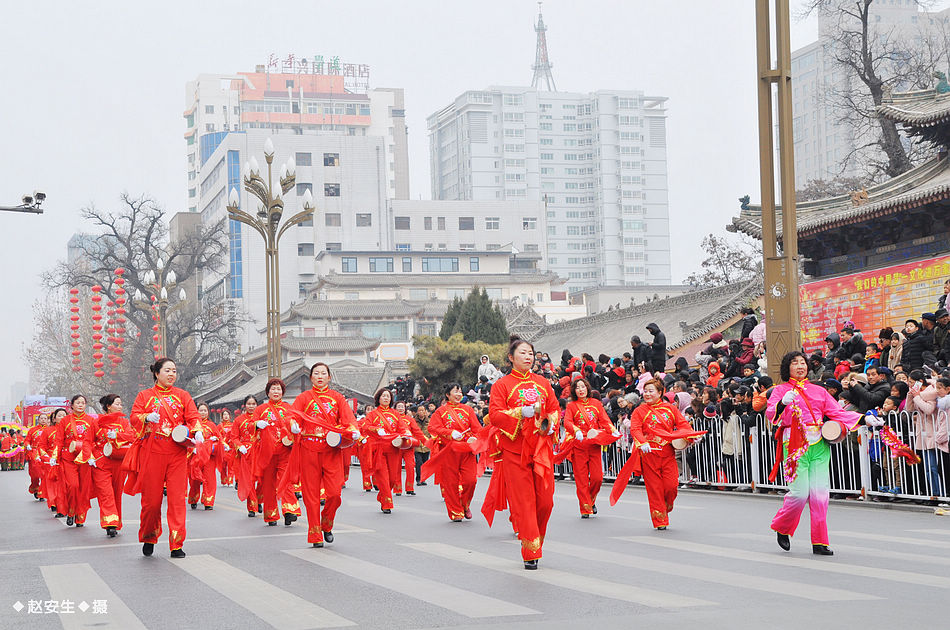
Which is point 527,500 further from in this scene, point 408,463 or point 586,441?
point 408,463

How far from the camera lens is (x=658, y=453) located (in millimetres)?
11734

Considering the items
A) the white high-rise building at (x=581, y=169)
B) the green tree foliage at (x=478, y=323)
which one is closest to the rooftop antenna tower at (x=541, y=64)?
the white high-rise building at (x=581, y=169)

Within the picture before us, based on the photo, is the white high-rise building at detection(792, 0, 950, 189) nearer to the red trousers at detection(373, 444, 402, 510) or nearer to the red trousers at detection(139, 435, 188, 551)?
the red trousers at detection(373, 444, 402, 510)

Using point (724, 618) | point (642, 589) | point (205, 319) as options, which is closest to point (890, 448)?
point (642, 589)

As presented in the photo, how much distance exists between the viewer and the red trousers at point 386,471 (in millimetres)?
15305

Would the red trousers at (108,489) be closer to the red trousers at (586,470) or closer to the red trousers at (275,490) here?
the red trousers at (275,490)

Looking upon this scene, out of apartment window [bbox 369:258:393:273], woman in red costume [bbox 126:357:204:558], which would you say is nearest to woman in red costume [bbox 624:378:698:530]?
woman in red costume [bbox 126:357:204:558]

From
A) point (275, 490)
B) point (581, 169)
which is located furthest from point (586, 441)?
point (581, 169)

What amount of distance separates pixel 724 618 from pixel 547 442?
2.92 m

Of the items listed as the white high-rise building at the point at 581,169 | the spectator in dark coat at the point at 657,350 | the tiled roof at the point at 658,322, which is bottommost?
the spectator in dark coat at the point at 657,350

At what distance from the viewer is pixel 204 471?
16375 millimetres

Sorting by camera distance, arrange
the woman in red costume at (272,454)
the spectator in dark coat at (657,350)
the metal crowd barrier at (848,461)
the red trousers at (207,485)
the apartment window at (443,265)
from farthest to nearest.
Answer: the apartment window at (443,265)
the spectator in dark coat at (657,350)
the red trousers at (207,485)
the woman in red costume at (272,454)
the metal crowd barrier at (848,461)

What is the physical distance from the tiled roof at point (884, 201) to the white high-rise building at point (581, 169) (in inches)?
3777

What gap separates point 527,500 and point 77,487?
7.45 meters
